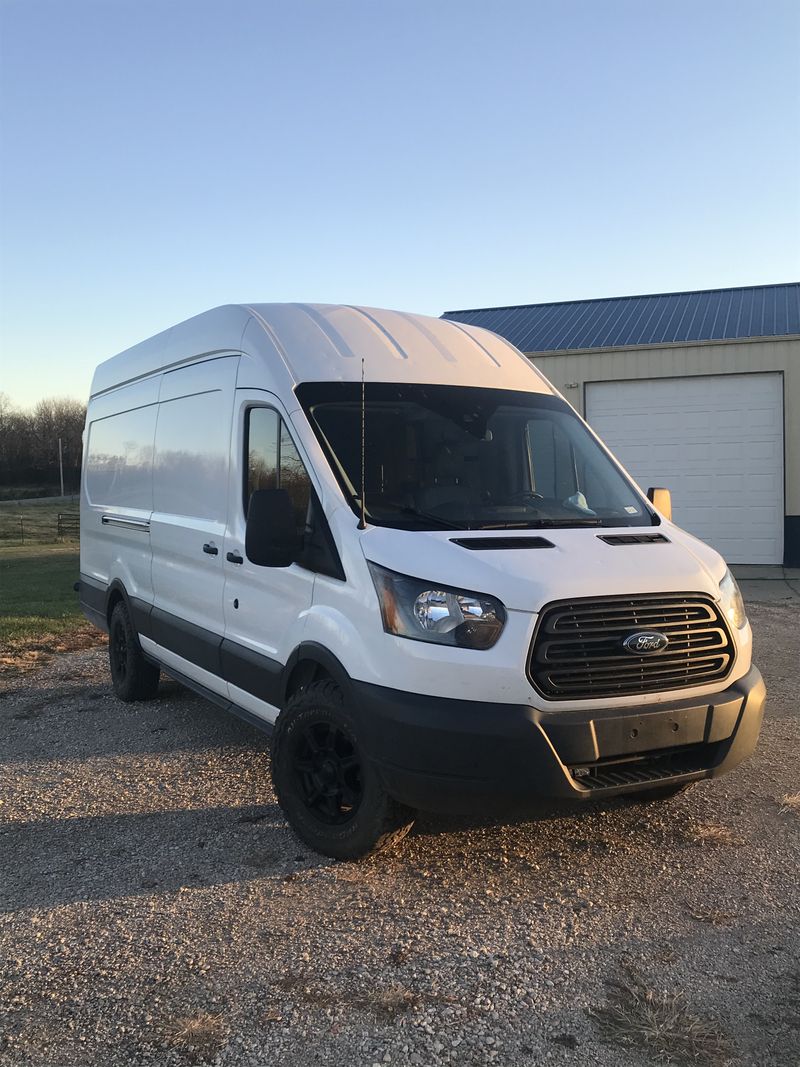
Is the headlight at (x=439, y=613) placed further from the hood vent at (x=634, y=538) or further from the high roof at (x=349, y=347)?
the high roof at (x=349, y=347)

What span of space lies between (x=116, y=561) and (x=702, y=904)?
17.2ft

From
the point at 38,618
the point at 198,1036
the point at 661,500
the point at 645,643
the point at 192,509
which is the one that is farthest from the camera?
the point at 38,618

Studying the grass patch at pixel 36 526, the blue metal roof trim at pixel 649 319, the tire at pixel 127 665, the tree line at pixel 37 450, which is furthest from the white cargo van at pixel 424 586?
the tree line at pixel 37 450

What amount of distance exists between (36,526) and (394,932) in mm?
42502

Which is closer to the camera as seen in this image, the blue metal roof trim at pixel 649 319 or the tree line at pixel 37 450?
the blue metal roof trim at pixel 649 319

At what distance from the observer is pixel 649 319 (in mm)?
18422

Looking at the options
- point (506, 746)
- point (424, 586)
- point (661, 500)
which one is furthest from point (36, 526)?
point (506, 746)

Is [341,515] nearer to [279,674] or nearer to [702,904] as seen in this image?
[279,674]

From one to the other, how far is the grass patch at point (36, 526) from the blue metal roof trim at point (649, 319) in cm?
1772

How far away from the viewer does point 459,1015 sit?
2945 mm

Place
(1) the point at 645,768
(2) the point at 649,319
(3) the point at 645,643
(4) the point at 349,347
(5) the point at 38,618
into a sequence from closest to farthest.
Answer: (3) the point at 645,643
(1) the point at 645,768
(4) the point at 349,347
(5) the point at 38,618
(2) the point at 649,319

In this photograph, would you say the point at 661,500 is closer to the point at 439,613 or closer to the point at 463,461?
the point at 463,461

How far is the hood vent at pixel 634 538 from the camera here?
13.6 feet

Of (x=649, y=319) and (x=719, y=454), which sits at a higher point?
(x=649, y=319)
